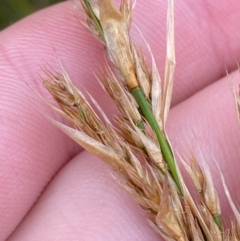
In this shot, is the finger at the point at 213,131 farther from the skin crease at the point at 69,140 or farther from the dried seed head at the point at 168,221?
the dried seed head at the point at 168,221

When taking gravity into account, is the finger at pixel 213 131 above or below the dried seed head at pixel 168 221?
below

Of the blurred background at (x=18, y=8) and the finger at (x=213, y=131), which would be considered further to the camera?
the blurred background at (x=18, y=8)

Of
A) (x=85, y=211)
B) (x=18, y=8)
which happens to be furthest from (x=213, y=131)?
(x=18, y=8)

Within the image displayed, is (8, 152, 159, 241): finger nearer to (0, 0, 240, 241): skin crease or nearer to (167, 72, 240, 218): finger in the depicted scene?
(0, 0, 240, 241): skin crease

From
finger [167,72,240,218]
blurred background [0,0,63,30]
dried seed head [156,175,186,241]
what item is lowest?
finger [167,72,240,218]

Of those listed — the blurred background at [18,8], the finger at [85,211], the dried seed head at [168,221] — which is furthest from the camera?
the blurred background at [18,8]

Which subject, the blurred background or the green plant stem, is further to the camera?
the blurred background

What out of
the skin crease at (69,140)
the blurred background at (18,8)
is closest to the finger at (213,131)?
the skin crease at (69,140)

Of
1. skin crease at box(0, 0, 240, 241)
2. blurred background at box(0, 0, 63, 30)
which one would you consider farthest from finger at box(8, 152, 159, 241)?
blurred background at box(0, 0, 63, 30)
